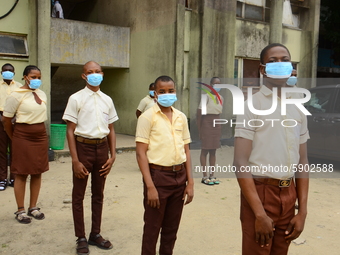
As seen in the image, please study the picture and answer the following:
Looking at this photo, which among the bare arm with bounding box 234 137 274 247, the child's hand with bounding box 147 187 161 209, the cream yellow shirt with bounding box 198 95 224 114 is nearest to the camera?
the bare arm with bounding box 234 137 274 247

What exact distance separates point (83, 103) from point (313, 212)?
11.5 feet

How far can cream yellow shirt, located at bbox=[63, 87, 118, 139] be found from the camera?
3.79 m

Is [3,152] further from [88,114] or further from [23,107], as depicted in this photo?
[88,114]

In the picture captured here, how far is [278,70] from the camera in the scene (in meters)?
2.37

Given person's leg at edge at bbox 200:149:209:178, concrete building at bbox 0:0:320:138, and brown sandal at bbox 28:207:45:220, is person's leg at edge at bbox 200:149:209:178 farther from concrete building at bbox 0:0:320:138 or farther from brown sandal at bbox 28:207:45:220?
concrete building at bbox 0:0:320:138

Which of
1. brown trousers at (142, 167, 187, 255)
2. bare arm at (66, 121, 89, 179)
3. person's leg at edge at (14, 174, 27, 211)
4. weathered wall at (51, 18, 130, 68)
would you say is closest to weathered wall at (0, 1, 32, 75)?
weathered wall at (51, 18, 130, 68)

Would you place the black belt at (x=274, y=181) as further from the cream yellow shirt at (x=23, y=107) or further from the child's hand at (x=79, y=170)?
the cream yellow shirt at (x=23, y=107)

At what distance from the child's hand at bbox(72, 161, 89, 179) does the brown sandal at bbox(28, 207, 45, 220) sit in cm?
136

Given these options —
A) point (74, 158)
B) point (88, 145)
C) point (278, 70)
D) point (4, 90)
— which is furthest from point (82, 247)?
point (4, 90)

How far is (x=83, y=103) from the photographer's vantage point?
12.6ft

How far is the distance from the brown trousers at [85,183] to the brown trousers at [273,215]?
1.94 metres

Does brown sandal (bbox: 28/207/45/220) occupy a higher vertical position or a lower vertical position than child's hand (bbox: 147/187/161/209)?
lower

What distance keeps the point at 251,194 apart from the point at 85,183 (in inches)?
83.5

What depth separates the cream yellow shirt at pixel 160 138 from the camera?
3.13m
